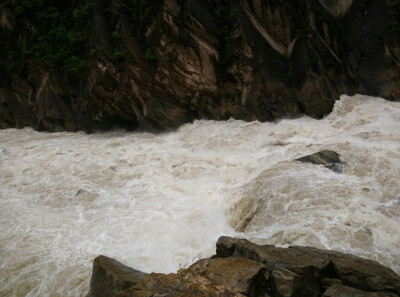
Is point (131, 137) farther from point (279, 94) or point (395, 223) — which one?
point (395, 223)

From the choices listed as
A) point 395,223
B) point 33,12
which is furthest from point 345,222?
point 33,12

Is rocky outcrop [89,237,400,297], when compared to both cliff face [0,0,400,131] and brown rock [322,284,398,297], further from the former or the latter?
cliff face [0,0,400,131]

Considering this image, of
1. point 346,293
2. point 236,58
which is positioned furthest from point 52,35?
point 346,293

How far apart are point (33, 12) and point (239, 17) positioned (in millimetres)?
12392

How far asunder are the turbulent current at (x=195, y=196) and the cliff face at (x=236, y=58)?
3.20ft

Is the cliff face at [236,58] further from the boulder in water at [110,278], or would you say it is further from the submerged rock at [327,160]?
the boulder in water at [110,278]

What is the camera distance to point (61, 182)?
1195cm

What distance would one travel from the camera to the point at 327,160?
9906mm

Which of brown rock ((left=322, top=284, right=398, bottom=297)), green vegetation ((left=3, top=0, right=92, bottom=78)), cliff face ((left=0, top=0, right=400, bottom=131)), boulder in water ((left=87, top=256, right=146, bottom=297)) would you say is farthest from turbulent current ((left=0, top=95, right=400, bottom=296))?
green vegetation ((left=3, top=0, right=92, bottom=78))

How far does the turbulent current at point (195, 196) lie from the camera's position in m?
7.55

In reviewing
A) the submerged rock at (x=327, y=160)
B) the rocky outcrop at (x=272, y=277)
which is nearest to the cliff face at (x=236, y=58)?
the submerged rock at (x=327, y=160)

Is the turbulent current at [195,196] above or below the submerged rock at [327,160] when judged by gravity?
below

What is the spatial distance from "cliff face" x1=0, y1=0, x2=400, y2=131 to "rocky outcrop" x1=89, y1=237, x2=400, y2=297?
909 cm

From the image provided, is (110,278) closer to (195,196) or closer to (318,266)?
(318,266)
